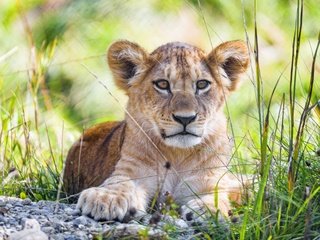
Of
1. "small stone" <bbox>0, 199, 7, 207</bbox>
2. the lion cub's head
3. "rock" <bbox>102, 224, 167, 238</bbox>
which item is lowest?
"rock" <bbox>102, 224, 167, 238</bbox>

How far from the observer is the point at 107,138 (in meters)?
6.12

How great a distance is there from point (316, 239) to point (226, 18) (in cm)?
679

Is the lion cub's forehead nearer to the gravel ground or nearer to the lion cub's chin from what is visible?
the lion cub's chin

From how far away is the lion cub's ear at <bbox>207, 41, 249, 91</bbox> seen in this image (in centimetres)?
553

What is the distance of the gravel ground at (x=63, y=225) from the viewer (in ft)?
13.7

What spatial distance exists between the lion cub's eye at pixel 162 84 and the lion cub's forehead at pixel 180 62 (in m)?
0.03

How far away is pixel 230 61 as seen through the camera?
5.68m

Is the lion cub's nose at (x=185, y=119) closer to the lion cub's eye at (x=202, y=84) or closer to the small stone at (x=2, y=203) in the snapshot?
the lion cub's eye at (x=202, y=84)

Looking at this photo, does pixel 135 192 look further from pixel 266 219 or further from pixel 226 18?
pixel 226 18

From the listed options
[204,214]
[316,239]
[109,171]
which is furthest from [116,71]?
[316,239]

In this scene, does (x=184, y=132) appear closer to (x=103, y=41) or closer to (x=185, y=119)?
(x=185, y=119)

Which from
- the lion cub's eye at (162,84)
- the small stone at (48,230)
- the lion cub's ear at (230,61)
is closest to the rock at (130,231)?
the small stone at (48,230)

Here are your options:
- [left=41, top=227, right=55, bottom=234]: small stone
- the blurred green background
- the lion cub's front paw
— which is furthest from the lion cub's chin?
the blurred green background

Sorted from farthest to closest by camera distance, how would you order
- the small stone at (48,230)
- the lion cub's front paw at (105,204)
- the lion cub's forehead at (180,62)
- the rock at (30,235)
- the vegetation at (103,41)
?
1. the vegetation at (103,41)
2. the lion cub's forehead at (180,62)
3. the lion cub's front paw at (105,204)
4. the small stone at (48,230)
5. the rock at (30,235)
